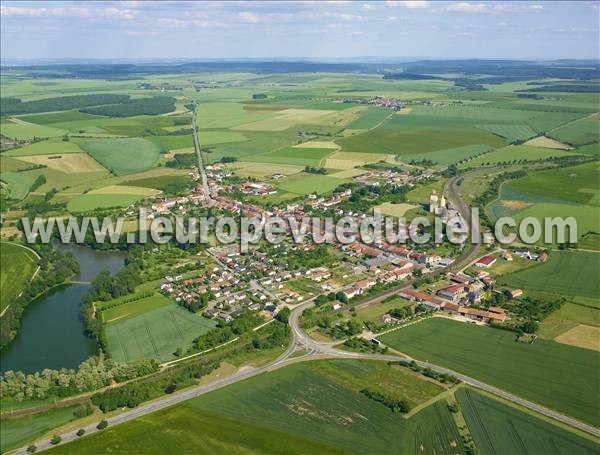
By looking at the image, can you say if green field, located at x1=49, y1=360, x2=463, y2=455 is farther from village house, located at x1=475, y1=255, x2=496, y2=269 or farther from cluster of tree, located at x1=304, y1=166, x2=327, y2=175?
cluster of tree, located at x1=304, y1=166, x2=327, y2=175

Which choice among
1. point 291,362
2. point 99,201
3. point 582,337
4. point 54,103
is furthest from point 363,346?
point 54,103

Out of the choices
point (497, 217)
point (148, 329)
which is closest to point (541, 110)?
point (497, 217)

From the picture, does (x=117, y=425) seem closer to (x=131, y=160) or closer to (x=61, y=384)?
(x=61, y=384)

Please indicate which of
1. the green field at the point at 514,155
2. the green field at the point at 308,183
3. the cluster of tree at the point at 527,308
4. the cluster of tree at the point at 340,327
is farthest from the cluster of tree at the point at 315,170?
the cluster of tree at the point at 340,327

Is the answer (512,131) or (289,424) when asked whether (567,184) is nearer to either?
(512,131)

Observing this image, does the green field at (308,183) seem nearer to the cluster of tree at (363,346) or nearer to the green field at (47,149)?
the cluster of tree at (363,346)

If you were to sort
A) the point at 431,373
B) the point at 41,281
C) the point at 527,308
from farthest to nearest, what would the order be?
the point at 41,281 → the point at 527,308 → the point at 431,373

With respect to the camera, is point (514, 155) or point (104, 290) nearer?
point (104, 290)
